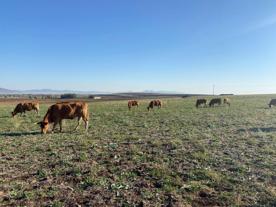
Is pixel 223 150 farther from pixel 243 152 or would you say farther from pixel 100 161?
pixel 100 161

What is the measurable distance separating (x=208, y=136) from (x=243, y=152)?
409 cm

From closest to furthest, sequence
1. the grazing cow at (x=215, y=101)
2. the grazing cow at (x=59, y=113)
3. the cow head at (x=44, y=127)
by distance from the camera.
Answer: the cow head at (x=44, y=127) < the grazing cow at (x=59, y=113) < the grazing cow at (x=215, y=101)

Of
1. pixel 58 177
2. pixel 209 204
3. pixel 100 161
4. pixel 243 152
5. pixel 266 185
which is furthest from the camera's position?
pixel 243 152

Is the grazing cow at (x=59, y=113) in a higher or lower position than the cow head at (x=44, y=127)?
higher

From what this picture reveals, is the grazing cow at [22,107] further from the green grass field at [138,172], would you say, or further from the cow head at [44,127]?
the green grass field at [138,172]

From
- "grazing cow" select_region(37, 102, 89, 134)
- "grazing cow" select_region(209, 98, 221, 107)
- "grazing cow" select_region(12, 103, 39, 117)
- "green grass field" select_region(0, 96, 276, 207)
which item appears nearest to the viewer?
"green grass field" select_region(0, 96, 276, 207)

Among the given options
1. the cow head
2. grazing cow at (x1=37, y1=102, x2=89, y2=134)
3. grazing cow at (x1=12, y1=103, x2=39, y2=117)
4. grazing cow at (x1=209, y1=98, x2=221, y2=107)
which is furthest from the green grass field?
grazing cow at (x1=209, y1=98, x2=221, y2=107)

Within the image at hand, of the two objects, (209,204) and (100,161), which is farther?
(100,161)

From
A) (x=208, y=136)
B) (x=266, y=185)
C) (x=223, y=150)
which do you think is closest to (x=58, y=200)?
(x=266, y=185)

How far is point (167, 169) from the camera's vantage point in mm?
10750

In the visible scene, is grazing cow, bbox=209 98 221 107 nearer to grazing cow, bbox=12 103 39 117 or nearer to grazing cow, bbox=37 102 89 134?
grazing cow, bbox=12 103 39 117

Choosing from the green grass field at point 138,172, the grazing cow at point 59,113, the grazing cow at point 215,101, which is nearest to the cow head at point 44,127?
the grazing cow at point 59,113

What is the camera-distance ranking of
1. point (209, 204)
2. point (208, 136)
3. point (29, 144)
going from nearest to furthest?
point (209, 204)
point (29, 144)
point (208, 136)

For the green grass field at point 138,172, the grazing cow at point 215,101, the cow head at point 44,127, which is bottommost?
the green grass field at point 138,172
